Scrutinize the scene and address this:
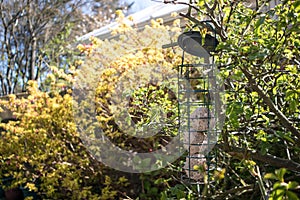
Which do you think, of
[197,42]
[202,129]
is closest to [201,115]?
[202,129]

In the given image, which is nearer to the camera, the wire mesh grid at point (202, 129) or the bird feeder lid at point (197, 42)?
the bird feeder lid at point (197, 42)

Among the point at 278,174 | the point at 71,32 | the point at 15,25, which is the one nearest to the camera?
the point at 278,174

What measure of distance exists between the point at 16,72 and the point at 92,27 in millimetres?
2376

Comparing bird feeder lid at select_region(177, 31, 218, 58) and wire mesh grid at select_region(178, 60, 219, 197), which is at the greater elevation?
bird feeder lid at select_region(177, 31, 218, 58)

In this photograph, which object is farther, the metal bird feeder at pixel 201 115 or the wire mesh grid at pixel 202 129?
the wire mesh grid at pixel 202 129

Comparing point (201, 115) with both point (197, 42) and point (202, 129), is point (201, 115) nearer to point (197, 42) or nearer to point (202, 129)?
point (202, 129)

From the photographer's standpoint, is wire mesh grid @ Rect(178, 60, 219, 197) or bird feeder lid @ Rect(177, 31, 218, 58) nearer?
bird feeder lid @ Rect(177, 31, 218, 58)

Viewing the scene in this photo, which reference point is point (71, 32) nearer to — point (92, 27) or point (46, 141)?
point (92, 27)

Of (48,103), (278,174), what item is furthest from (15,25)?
(278,174)

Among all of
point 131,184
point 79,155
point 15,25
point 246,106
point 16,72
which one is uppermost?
point 15,25

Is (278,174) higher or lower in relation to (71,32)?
lower

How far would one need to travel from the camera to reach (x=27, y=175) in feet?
14.1

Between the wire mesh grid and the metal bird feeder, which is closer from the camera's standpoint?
the metal bird feeder

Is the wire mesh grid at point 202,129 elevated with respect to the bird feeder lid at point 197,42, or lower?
lower
